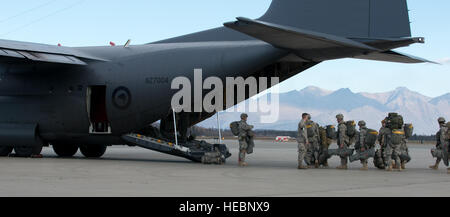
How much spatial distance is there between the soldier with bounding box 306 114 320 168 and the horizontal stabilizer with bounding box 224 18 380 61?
2050mm

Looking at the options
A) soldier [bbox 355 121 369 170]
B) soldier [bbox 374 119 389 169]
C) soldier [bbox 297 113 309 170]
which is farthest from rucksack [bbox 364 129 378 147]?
soldier [bbox 297 113 309 170]

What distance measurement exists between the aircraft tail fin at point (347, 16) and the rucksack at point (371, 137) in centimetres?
289

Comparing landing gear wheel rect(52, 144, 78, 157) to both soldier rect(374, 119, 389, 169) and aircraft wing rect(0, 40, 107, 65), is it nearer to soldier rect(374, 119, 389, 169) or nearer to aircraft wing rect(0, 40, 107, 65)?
aircraft wing rect(0, 40, 107, 65)

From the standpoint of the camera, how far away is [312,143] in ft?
56.6

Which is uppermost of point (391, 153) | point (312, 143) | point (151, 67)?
point (151, 67)

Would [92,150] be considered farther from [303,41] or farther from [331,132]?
[303,41]

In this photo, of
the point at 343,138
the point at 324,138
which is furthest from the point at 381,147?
the point at 324,138

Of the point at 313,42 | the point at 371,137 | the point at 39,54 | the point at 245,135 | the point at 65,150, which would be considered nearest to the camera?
the point at 313,42

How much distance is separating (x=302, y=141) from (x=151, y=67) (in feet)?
19.8

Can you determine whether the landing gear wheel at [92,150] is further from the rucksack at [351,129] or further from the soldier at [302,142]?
the rucksack at [351,129]

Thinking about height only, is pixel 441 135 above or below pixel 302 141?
above
